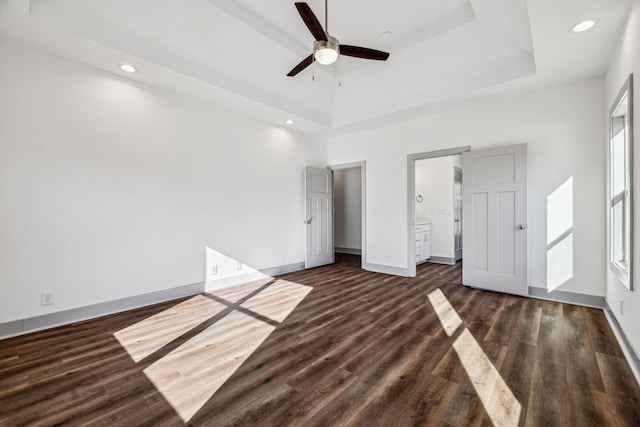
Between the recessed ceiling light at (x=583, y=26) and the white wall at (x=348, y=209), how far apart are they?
556cm

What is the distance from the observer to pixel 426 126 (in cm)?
487

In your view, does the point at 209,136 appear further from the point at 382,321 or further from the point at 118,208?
the point at 382,321

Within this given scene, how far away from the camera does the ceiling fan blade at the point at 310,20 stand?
2535 millimetres

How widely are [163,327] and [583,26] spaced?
4.90 m

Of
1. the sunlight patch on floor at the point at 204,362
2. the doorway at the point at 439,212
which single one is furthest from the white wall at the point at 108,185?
the doorway at the point at 439,212

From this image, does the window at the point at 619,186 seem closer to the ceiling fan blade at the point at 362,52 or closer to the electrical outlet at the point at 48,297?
the ceiling fan blade at the point at 362,52

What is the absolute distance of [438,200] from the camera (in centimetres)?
654

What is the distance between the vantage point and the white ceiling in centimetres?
263

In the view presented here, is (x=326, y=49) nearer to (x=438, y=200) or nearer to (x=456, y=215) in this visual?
(x=438, y=200)

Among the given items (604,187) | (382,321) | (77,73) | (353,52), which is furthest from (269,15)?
(604,187)

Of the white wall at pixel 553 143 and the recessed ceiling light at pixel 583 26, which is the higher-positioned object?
the recessed ceiling light at pixel 583 26

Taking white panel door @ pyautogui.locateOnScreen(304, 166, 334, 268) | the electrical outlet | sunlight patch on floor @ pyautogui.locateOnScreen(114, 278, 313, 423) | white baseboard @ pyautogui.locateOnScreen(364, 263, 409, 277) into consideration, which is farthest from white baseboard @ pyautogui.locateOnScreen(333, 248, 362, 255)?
the electrical outlet

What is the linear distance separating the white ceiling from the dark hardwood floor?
9.30ft

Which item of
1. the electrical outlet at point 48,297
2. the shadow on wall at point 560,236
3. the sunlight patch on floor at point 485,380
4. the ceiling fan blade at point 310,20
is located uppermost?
the ceiling fan blade at point 310,20
